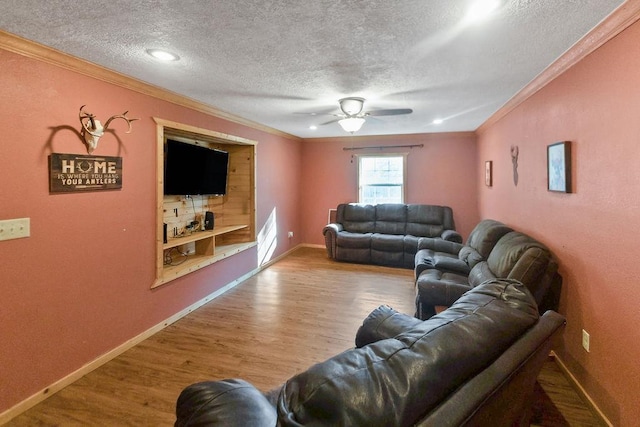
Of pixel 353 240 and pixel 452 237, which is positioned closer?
pixel 452 237

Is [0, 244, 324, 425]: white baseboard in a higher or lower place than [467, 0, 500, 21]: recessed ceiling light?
lower

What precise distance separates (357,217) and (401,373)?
5325 millimetres

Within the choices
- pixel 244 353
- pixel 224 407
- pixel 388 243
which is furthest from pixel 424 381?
pixel 388 243

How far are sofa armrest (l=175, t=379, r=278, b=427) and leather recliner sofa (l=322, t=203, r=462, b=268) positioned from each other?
180 inches

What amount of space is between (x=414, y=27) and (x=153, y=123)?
8.12 feet

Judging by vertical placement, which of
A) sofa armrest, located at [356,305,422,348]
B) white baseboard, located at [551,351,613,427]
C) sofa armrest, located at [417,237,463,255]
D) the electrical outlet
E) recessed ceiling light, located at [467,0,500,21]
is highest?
recessed ceiling light, located at [467,0,500,21]

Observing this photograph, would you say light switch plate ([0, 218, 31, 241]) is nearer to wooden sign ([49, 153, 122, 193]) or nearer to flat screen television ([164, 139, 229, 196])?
wooden sign ([49, 153, 122, 193])

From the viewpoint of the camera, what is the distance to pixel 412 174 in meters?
6.20

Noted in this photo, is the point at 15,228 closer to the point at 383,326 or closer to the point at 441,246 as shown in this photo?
the point at 383,326

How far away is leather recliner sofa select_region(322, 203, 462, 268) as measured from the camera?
17.5 feet

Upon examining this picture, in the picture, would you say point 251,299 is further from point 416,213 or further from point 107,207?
point 416,213

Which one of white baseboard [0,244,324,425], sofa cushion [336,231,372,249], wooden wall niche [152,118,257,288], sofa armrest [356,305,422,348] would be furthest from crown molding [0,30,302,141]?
sofa cushion [336,231,372,249]

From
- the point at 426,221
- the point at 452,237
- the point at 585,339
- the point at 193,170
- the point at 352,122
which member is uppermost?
the point at 352,122

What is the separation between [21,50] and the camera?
1977mm
